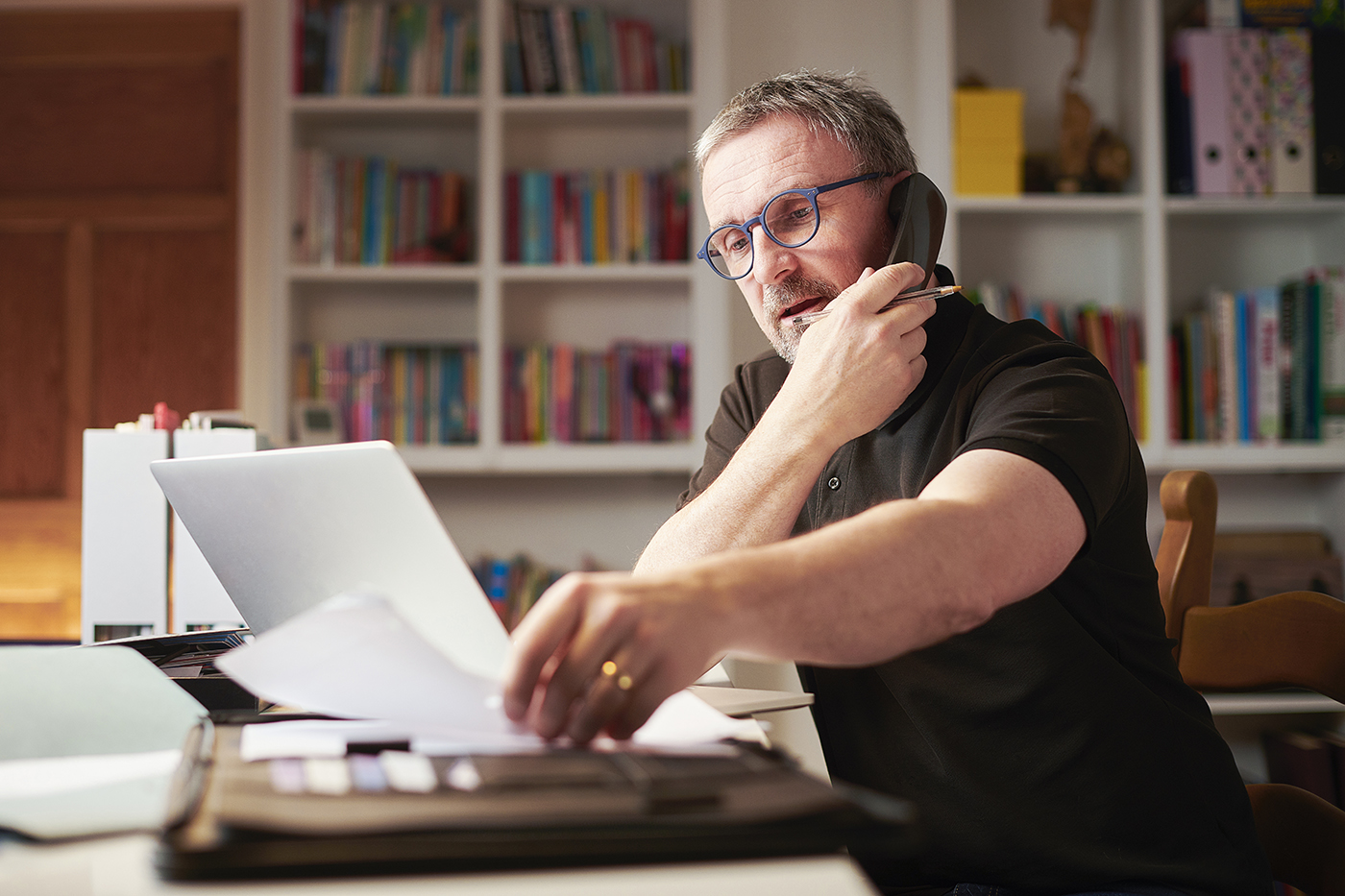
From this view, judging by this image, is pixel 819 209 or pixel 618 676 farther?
pixel 819 209

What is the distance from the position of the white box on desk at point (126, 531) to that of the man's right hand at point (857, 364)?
832mm

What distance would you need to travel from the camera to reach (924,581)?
0.54m

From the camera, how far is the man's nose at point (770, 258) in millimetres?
1256

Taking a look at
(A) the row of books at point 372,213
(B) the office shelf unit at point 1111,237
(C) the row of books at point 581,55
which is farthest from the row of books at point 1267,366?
(A) the row of books at point 372,213

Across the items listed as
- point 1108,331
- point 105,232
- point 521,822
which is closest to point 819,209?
point 521,822

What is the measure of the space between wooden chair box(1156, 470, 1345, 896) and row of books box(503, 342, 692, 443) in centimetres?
165

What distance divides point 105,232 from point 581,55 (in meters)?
1.48

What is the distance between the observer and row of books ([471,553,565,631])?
2.58 m

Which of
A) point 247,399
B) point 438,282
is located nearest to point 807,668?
point 438,282

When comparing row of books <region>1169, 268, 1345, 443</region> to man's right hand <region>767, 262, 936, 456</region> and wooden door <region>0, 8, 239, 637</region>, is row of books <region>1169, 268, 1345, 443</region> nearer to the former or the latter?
man's right hand <region>767, 262, 936, 456</region>

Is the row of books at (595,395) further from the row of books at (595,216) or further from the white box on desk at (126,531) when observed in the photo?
the white box on desk at (126,531)

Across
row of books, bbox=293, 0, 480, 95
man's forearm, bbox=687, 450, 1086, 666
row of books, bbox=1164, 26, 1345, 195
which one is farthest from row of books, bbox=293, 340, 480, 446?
man's forearm, bbox=687, 450, 1086, 666

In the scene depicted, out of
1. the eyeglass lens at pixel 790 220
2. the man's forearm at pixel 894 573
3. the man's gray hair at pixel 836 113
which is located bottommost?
the man's forearm at pixel 894 573

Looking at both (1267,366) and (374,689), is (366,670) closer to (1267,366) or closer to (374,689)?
(374,689)
